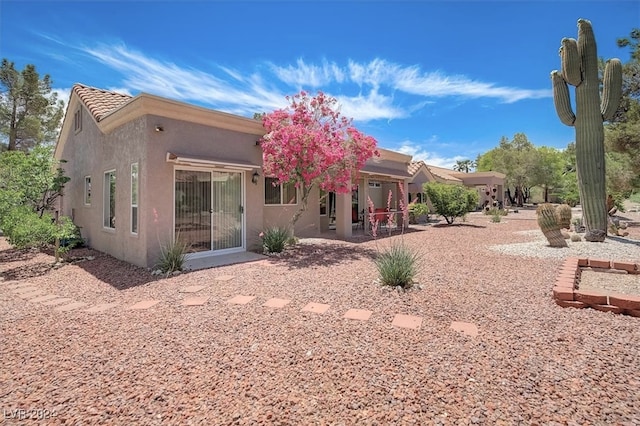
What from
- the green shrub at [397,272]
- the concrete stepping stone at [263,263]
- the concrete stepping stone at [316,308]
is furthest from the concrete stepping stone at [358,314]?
the concrete stepping stone at [263,263]

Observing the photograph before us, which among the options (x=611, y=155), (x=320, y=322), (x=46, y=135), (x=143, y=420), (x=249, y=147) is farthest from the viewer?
(x=46, y=135)

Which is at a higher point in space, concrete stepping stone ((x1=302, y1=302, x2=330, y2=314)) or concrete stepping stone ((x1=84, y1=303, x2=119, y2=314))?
concrete stepping stone ((x1=302, y1=302, x2=330, y2=314))

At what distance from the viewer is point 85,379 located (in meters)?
3.31

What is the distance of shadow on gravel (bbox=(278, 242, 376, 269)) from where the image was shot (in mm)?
9164

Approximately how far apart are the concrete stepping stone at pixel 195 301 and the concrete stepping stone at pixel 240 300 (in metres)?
0.51

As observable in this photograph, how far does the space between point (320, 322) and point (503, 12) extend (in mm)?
13365

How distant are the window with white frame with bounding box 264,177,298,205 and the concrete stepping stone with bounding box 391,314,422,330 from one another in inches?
378

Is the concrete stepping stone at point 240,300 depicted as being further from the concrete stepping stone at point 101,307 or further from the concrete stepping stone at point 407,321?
the concrete stepping stone at point 407,321

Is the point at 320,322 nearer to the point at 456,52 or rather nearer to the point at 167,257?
the point at 167,257

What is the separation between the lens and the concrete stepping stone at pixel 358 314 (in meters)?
4.70

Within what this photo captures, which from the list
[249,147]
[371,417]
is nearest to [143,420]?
[371,417]

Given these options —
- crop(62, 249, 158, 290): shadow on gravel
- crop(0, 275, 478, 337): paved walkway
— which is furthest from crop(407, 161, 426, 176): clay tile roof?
crop(62, 249, 158, 290): shadow on gravel

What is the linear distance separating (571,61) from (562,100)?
1432mm

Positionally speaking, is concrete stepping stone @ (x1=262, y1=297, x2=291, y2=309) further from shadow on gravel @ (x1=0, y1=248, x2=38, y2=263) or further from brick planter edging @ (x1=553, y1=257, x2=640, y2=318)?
shadow on gravel @ (x1=0, y1=248, x2=38, y2=263)
